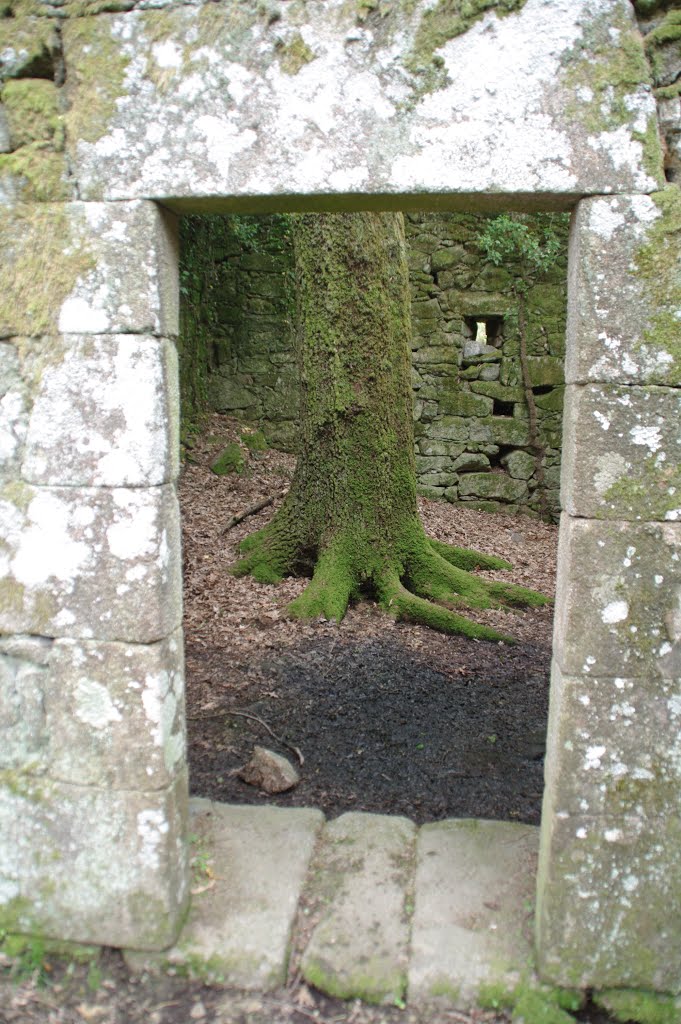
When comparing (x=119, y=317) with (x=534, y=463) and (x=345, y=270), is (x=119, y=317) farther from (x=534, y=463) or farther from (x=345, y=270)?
(x=534, y=463)

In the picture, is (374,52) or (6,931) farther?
(6,931)

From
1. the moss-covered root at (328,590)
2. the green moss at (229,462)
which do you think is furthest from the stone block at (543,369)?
the moss-covered root at (328,590)

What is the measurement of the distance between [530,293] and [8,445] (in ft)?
25.1

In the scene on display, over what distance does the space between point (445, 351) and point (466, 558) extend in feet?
10.6

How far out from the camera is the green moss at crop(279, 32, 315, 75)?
218 centimetres

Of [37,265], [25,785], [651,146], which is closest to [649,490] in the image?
[651,146]

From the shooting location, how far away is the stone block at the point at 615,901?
7.70 ft

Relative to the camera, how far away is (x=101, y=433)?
2371 mm

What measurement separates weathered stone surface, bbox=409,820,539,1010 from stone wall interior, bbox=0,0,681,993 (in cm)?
20

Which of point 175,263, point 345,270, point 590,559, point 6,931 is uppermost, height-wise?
point 345,270

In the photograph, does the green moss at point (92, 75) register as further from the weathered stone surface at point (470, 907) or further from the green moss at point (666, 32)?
the weathered stone surface at point (470, 907)

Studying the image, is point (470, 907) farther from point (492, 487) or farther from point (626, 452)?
point (492, 487)

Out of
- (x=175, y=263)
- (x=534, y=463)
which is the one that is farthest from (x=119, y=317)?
(x=534, y=463)

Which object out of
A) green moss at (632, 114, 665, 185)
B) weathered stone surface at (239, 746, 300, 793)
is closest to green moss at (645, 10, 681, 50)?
green moss at (632, 114, 665, 185)
